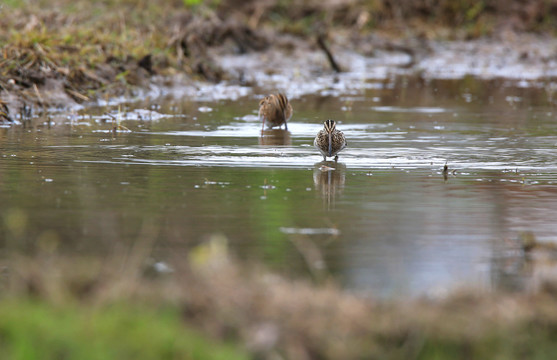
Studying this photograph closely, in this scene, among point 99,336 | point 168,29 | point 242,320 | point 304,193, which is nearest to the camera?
point 99,336

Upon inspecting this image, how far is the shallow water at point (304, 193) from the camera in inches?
269

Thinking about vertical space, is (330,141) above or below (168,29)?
below

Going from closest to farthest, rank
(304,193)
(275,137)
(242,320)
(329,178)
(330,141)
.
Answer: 1. (242,320)
2. (304,193)
3. (329,178)
4. (330,141)
5. (275,137)

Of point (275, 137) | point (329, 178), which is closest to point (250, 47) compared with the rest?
point (275, 137)

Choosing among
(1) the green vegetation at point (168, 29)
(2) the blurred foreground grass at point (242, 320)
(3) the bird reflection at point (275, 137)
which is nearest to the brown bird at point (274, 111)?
(3) the bird reflection at point (275, 137)

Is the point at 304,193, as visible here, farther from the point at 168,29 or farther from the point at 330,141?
the point at 168,29

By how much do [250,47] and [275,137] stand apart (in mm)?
15224

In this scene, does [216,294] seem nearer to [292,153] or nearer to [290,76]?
[292,153]

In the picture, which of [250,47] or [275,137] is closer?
[275,137]

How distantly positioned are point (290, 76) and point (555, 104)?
25.8ft

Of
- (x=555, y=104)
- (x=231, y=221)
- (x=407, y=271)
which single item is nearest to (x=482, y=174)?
(x=231, y=221)

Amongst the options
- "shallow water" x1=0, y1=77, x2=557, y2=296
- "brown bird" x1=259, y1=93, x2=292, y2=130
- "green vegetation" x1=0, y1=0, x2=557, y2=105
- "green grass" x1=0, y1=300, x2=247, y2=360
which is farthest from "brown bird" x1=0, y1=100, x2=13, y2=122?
"green grass" x1=0, y1=300, x2=247, y2=360

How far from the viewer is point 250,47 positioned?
28516 mm

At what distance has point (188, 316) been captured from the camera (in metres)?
5.42
